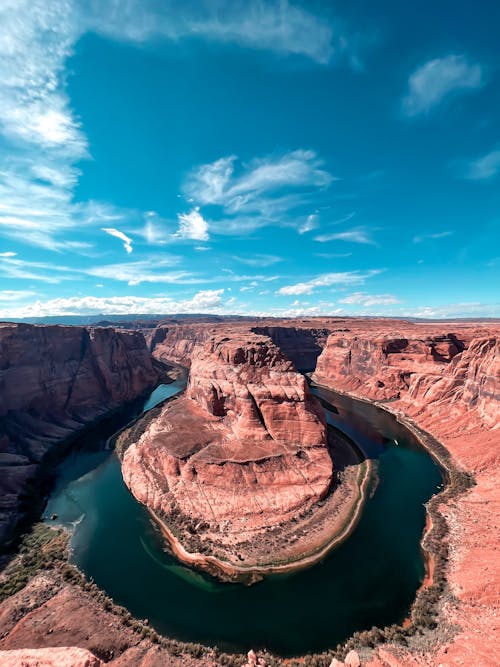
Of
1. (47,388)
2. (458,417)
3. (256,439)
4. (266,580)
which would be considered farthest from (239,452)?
(47,388)

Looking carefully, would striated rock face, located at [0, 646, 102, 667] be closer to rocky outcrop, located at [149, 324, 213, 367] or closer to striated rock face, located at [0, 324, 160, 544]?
striated rock face, located at [0, 324, 160, 544]

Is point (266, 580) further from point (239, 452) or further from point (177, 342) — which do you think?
point (177, 342)

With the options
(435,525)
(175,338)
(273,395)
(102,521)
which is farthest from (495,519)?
(175,338)

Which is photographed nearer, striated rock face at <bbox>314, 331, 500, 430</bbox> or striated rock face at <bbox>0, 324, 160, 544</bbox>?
striated rock face at <bbox>0, 324, 160, 544</bbox>

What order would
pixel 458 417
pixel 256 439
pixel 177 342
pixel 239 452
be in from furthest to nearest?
pixel 177 342
pixel 458 417
pixel 256 439
pixel 239 452

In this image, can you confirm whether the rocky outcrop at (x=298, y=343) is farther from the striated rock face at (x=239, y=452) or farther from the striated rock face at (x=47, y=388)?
the striated rock face at (x=239, y=452)

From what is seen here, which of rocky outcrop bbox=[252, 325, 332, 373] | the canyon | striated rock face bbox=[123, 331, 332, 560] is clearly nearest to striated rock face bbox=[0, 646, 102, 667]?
the canyon

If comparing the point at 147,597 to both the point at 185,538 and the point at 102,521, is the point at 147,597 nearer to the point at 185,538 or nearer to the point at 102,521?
the point at 185,538
